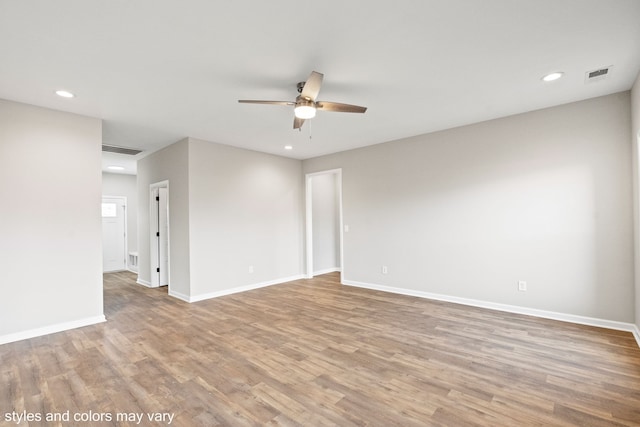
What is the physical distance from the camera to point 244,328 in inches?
141

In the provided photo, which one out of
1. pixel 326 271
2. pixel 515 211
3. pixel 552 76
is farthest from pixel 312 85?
pixel 326 271

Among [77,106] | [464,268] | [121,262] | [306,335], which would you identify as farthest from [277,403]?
[121,262]

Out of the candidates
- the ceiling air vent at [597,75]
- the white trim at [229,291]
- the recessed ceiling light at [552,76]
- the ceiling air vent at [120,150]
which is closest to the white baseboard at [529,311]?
the white trim at [229,291]

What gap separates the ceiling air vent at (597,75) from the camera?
2797mm

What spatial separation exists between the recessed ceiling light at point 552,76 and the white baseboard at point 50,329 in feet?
19.5

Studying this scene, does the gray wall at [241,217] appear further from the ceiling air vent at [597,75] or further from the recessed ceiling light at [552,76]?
the ceiling air vent at [597,75]

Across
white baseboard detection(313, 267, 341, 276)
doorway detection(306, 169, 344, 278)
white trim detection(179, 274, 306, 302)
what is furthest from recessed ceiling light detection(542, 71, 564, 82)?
white baseboard detection(313, 267, 341, 276)

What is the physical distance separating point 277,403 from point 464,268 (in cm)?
347

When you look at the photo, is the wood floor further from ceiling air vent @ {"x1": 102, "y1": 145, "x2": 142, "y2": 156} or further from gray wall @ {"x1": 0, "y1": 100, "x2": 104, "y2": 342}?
ceiling air vent @ {"x1": 102, "y1": 145, "x2": 142, "y2": 156}

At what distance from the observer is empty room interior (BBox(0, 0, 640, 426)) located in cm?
205

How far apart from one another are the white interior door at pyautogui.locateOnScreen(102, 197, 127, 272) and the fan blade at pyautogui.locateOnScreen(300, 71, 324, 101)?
7934mm

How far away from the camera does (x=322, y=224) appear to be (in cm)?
745

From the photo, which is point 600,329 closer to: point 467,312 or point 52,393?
point 467,312

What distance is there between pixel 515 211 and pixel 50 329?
6.07 metres
